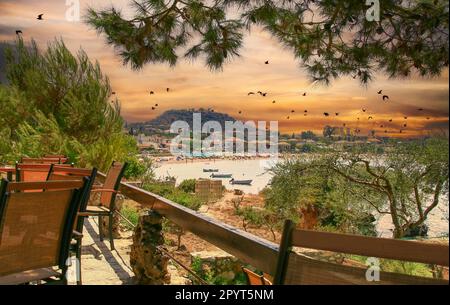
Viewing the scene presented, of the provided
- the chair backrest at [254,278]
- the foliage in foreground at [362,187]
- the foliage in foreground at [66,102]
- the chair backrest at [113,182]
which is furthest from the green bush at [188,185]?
the chair backrest at [254,278]

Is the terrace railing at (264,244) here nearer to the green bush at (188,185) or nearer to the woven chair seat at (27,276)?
the woven chair seat at (27,276)

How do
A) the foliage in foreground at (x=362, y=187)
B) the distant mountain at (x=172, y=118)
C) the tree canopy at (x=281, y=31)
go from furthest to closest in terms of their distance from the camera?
the distant mountain at (x=172, y=118) → the foliage in foreground at (x=362, y=187) → the tree canopy at (x=281, y=31)

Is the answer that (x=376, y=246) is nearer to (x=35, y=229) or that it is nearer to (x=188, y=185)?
(x=35, y=229)

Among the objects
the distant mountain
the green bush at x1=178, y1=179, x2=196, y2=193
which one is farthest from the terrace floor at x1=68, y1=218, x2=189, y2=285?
A: the green bush at x1=178, y1=179, x2=196, y2=193

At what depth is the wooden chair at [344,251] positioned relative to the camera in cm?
98

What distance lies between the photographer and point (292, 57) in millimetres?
6121

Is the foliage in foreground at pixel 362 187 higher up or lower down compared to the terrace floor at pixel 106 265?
lower down

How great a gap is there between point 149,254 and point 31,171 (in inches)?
46.8

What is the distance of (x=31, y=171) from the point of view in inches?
144

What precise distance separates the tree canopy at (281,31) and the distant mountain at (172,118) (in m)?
9.46

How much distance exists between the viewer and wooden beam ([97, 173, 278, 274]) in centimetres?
169

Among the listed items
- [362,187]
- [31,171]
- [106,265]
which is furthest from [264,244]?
[362,187]
